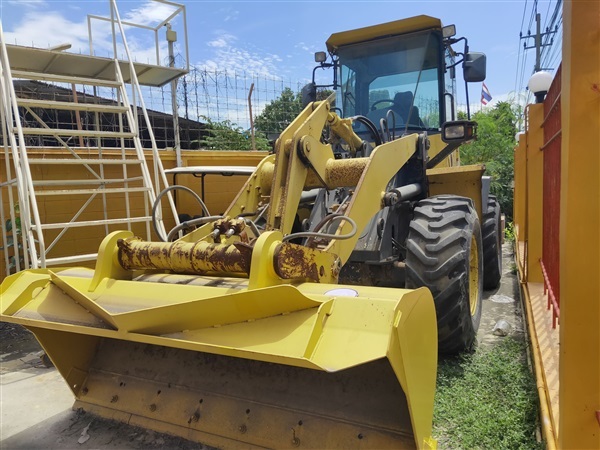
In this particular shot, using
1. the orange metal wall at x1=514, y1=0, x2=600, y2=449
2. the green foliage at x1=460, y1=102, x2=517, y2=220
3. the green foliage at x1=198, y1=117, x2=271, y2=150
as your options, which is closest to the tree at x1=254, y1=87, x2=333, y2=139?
the green foliage at x1=198, y1=117, x2=271, y2=150

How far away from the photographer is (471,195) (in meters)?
4.95

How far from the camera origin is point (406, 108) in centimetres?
504

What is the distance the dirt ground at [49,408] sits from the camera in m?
2.84

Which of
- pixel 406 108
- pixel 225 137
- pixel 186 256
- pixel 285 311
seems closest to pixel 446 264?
pixel 285 311

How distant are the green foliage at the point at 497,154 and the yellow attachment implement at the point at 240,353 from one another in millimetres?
11723

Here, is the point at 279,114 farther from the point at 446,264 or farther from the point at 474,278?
the point at 446,264

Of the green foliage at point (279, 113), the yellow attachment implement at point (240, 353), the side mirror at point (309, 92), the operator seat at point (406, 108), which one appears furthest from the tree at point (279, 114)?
the yellow attachment implement at point (240, 353)

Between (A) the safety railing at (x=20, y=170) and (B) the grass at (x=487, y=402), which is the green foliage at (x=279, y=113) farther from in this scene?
(B) the grass at (x=487, y=402)

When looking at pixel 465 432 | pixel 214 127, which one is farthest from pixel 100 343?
pixel 214 127

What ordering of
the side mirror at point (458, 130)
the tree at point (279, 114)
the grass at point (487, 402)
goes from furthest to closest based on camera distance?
1. the tree at point (279, 114)
2. the side mirror at point (458, 130)
3. the grass at point (487, 402)

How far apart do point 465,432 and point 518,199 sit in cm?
518

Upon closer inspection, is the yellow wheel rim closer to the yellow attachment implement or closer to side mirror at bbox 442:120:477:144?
side mirror at bbox 442:120:477:144

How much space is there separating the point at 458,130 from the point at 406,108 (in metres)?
1.04

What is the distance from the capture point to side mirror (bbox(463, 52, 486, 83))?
4.92 m
